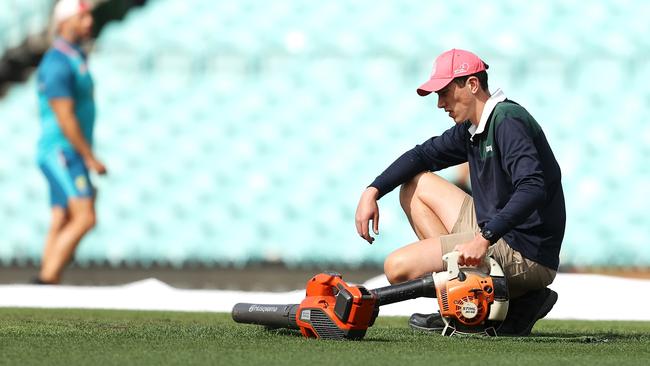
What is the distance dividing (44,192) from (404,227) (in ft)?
8.92

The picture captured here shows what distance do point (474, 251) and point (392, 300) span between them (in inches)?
13.1

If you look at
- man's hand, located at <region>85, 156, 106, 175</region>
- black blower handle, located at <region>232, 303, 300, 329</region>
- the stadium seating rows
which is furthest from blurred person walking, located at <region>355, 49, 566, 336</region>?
the stadium seating rows

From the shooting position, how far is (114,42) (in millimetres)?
9414

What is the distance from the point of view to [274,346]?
3135mm

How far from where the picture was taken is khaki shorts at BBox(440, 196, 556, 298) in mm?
3539

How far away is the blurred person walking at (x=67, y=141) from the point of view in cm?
668

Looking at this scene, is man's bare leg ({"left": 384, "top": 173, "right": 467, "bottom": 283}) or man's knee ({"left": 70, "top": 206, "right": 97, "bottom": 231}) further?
man's knee ({"left": 70, "top": 206, "right": 97, "bottom": 231})

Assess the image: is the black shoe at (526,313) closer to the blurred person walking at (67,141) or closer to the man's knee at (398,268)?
the man's knee at (398,268)

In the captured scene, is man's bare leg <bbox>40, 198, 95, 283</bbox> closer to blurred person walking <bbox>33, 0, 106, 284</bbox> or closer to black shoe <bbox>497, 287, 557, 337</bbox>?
blurred person walking <bbox>33, 0, 106, 284</bbox>

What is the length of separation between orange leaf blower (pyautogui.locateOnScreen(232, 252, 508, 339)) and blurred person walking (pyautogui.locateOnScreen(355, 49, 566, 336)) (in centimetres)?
11

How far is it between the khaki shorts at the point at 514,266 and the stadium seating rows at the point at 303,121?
4689 mm

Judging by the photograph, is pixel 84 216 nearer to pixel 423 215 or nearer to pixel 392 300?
pixel 423 215

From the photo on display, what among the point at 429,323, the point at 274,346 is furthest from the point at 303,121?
the point at 274,346

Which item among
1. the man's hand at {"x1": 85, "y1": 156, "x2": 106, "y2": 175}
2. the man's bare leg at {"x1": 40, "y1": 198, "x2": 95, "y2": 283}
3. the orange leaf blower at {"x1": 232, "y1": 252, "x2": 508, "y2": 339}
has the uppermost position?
the orange leaf blower at {"x1": 232, "y1": 252, "x2": 508, "y2": 339}
